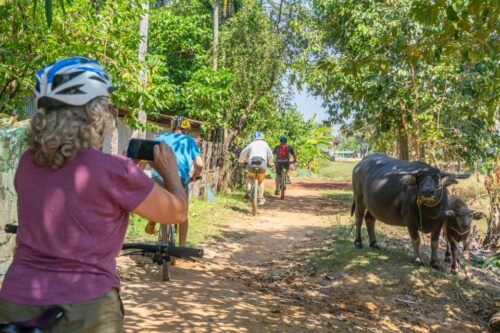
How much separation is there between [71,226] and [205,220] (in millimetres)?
9840

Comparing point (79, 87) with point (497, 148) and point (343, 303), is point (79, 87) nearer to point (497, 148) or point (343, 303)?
point (343, 303)

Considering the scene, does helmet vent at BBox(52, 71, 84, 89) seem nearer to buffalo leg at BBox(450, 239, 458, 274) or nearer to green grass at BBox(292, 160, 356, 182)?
buffalo leg at BBox(450, 239, 458, 274)

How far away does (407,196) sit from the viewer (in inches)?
303

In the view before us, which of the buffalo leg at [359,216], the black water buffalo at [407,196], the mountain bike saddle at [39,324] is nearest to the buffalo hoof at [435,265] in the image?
the black water buffalo at [407,196]

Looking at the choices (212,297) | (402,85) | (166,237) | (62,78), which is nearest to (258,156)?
(402,85)

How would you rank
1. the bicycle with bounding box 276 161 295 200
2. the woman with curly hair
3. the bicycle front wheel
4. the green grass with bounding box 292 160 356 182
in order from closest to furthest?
the woman with curly hair → the bicycle front wheel → the bicycle with bounding box 276 161 295 200 → the green grass with bounding box 292 160 356 182

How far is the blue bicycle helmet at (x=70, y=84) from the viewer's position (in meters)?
2.05

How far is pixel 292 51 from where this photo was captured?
1853 centimetres

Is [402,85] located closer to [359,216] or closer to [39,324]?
[359,216]

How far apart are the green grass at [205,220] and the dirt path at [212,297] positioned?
1.39ft

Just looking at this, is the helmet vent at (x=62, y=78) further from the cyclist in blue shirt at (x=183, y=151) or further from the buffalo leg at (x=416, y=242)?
the buffalo leg at (x=416, y=242)

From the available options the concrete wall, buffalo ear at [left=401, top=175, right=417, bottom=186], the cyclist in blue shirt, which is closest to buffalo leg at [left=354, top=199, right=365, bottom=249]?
buffalo ear at [left=401, top=175, right=417, bottom=186]

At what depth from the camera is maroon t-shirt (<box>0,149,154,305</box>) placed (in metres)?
1.96

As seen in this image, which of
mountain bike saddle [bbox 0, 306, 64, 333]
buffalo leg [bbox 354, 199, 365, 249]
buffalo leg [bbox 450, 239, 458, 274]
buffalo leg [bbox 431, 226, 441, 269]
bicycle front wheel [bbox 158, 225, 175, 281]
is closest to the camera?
mountain bike saddle [bbox 0, 306, 64, 333]
